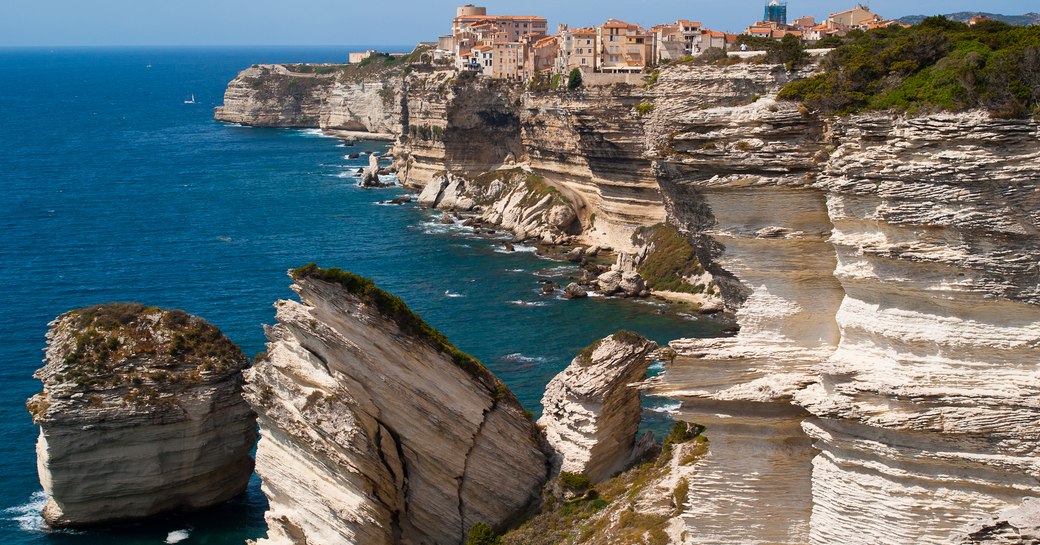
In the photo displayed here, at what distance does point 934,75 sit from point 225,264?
7293 cm

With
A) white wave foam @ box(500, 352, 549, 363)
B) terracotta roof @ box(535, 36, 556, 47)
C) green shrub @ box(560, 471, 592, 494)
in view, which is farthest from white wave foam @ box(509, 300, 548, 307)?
terracotta roof @ box(535, 36, 556, 47)

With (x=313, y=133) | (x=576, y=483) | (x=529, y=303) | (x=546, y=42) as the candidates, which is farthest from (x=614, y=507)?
(x=313, y=133)

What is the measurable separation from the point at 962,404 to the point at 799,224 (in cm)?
607

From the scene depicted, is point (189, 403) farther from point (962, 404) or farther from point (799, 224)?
point (962, 404)

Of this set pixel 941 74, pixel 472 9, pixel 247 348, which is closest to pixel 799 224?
pixel 941 74

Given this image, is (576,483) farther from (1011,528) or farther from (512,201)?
(512,201)

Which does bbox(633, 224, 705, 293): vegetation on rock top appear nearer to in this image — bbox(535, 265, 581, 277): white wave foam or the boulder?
the boulder

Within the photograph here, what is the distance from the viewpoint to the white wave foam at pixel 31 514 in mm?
44125

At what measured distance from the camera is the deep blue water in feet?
182

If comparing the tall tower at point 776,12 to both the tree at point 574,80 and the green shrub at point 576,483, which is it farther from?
the green shrub at point 576,483

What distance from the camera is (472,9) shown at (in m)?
176

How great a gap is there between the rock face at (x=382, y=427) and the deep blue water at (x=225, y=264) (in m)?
9.78

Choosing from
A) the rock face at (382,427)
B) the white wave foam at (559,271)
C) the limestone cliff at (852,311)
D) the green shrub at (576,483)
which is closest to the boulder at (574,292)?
the white wave foam at (559,271)

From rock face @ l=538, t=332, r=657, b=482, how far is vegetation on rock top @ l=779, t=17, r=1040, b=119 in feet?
39.0
